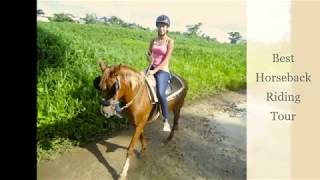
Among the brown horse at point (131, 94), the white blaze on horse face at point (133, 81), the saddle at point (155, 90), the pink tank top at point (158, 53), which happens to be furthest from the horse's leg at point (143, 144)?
the pink tank top at point (158, 53)

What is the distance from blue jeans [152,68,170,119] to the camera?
9.81 feet

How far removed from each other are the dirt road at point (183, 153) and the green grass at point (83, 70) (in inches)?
3.2

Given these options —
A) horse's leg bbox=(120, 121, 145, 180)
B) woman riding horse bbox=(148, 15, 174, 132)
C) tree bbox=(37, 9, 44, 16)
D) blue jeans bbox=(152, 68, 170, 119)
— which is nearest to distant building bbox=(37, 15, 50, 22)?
tree bbox=(37, 9, 44, 16)

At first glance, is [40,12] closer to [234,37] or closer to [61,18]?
[61,18]

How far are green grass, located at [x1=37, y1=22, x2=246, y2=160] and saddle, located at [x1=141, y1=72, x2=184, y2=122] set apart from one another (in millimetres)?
85

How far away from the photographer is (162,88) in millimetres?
2992

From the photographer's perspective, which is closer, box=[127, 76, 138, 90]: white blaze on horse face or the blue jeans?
box=[127, 76, 138, 90]: white blaze on horse face

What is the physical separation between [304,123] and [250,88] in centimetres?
41

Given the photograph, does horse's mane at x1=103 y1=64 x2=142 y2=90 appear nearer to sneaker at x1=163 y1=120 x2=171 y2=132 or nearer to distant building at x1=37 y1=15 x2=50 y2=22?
sneaker at x1=163 y1=120 x2=171 y2=132

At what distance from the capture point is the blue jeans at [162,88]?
299 centimetres

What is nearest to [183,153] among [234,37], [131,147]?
[131,147]

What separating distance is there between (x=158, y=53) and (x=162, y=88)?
224mm

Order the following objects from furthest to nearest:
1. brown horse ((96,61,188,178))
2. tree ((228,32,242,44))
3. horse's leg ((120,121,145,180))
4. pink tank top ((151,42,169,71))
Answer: tree ((228,32,242,44))
pink tank top ((151,42,169,71))
horse's leg ((120,121,145,180))
brown horse ((96,61,188,178))
